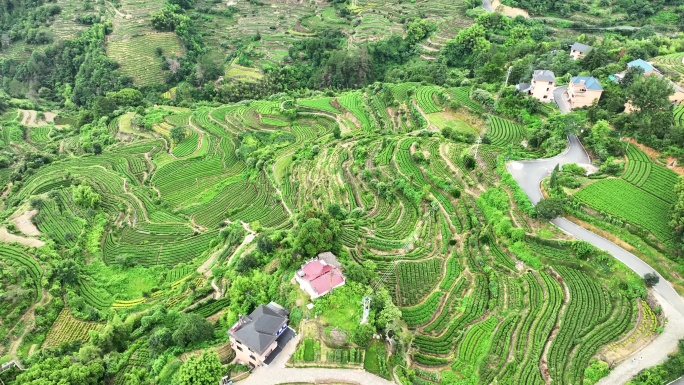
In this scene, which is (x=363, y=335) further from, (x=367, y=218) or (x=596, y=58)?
(x=596, y=58)

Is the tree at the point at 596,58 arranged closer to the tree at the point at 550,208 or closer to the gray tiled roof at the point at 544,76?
the gray tiled roof at the point at 544,76

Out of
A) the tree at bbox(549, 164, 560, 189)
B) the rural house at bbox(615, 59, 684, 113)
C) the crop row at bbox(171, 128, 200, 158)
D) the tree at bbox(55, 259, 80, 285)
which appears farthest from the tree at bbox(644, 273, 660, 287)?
the crop row at bbox(171, 128, 200, 158)

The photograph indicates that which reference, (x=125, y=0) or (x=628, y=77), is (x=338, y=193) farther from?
(x=125, y=0)

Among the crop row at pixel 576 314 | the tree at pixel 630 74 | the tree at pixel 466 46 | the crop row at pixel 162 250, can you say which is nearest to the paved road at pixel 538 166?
the crop row at pixel 576 314

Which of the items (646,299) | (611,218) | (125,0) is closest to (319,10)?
(125,0)

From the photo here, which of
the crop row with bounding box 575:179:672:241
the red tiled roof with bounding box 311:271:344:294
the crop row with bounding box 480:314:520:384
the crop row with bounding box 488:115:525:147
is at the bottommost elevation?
the crop row with bounding box 480:314:520:384

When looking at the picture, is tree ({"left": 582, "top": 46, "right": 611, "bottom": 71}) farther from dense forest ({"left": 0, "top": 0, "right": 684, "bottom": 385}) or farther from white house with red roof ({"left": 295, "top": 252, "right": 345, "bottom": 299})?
white house with red roof ({"left": 295, "top": 252, "right": 345, "bottom": 299})

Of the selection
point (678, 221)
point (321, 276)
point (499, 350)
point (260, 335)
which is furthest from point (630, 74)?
point (260, 335)
